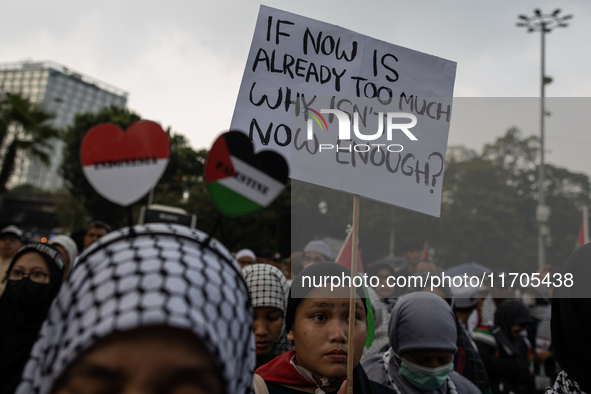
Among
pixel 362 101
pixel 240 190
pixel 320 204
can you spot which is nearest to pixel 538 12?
pixel 320 204

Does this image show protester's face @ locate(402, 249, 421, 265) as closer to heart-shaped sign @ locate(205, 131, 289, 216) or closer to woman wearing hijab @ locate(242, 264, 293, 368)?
woman wearing hijab @ locate(242, 264, 293, 368)

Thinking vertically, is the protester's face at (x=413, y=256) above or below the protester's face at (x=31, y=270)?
above

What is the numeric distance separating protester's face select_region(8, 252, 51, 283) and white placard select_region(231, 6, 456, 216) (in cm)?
196

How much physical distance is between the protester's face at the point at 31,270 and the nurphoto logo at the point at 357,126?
2.15m

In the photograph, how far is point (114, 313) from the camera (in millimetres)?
782

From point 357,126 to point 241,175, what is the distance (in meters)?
1.37

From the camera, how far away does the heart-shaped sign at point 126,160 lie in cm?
90

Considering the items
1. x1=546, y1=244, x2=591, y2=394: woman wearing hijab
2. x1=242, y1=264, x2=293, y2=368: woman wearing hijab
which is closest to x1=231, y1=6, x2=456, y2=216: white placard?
x1=546, y1=244, x2=591, y2=394: woman wearing hijab

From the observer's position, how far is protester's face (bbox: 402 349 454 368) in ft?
7.20

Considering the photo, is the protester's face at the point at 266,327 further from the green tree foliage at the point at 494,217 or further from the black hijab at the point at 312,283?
the green tree foliage at the point at 494,217

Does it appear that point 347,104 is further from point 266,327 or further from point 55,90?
point 55,90

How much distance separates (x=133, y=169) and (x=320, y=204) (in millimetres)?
21154

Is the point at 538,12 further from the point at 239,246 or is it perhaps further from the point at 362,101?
the point at 362,101

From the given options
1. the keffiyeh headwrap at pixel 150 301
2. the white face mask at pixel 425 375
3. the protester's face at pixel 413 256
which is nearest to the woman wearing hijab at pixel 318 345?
the white face mask at pixel 425 375
